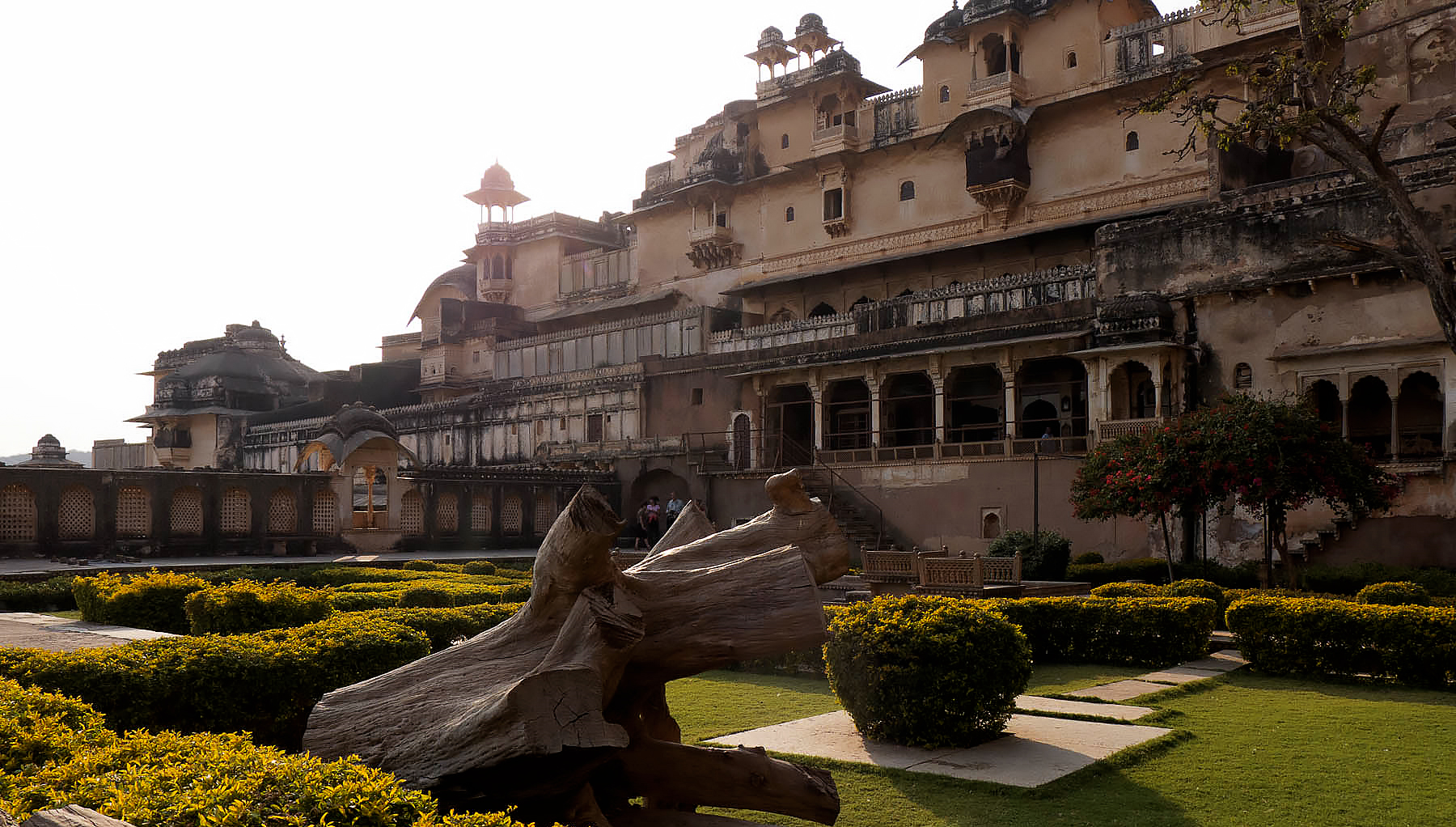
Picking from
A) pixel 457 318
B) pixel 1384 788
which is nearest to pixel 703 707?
pixel 1384 788

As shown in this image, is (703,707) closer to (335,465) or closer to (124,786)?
(124,786)

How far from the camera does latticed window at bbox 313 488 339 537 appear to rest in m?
30.0

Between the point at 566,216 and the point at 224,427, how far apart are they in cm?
2140

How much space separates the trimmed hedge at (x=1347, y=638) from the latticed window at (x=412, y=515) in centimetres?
2425

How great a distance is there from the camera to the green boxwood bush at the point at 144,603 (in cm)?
1416

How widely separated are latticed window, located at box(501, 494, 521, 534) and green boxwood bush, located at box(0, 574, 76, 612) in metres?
17.4

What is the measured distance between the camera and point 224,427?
2327 inches

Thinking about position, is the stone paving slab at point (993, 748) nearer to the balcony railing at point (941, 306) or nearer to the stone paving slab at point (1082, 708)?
the stone paving slab at point (1082, 708)

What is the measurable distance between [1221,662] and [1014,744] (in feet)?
20.7

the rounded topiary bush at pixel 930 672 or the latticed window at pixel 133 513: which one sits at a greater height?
the latticed window at pixel 133 513

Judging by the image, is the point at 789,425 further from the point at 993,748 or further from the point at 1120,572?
the point at 993,748

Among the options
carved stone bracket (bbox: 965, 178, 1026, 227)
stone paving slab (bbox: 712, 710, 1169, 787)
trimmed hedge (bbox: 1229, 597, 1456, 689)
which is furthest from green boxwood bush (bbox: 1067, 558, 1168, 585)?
carved stone bracket (bbox: 965, 178, 1026, 227)

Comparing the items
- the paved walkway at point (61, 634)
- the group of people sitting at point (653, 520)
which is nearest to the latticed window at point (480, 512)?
the group of people sitting at point (653, 520)

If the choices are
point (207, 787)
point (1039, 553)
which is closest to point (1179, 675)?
point (1039, 553)
